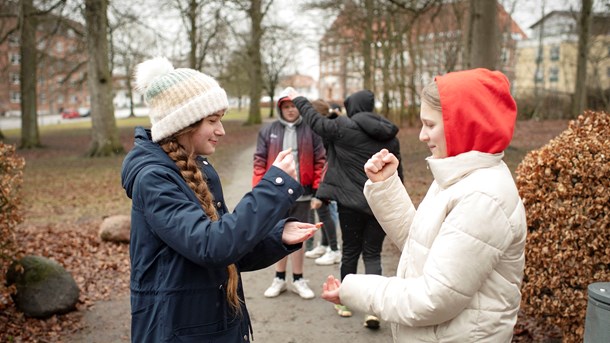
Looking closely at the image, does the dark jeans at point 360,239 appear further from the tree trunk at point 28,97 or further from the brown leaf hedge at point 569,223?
the tree trunk at point 28,97

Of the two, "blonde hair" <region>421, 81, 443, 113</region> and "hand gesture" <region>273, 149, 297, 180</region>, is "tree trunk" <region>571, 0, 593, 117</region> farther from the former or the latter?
"hand gesture" <region>273, 149, 297, 180</region>

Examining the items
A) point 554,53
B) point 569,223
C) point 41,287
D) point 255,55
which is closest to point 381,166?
point 569,223

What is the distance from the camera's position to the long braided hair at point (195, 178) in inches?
88.6

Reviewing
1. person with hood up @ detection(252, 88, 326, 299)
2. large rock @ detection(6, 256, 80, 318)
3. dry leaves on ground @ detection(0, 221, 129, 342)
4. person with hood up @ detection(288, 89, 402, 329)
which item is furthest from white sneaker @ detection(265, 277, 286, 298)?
large rock @ detection(6, 256, 80, 318)

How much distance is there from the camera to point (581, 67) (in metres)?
22.8

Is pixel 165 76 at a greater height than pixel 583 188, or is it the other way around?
pixel 165 76

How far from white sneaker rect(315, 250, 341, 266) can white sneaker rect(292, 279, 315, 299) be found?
1071 mm

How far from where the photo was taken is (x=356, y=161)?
193 inches

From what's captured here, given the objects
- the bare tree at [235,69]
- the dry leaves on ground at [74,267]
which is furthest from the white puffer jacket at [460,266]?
the bare tree at [235,69]

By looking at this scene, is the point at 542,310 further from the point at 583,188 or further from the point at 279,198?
the point at 279,198

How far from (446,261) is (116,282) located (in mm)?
5417

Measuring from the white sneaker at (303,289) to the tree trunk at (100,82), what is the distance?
1443 cm

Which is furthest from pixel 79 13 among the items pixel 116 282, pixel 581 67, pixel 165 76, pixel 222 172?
pixel 581 67

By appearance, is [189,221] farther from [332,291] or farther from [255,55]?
[255,55]
